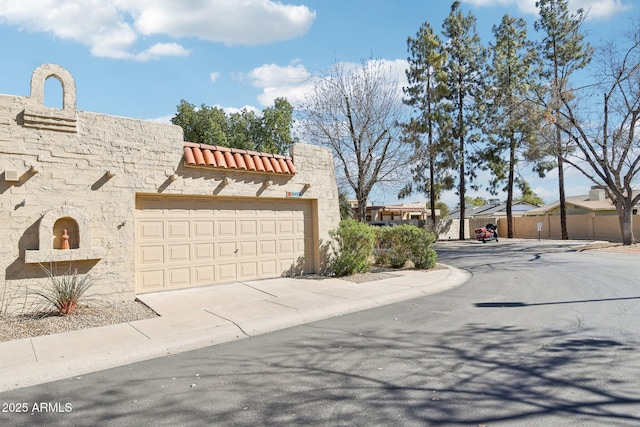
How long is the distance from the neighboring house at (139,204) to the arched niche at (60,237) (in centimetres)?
2

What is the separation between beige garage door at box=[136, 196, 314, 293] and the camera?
9.69m

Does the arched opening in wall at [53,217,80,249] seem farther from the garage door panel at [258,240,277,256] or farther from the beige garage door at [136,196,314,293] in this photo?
the garage door panel at [258,240,277,256]

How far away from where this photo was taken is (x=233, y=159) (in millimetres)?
10812

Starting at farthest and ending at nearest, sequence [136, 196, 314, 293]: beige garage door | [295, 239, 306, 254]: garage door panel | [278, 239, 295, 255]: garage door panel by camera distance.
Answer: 1. [295, 239, 306, 254]: garage door panel
2. [278, 239, 295, 255]: garage door panel
3. [136, 196, 314, 293]: beige garage door

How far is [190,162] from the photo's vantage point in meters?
9.91

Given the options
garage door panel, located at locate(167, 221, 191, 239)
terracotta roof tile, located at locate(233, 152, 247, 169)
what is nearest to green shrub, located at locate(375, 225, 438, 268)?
terracotta roof tile, located at locate(233, 152, 247, 169)

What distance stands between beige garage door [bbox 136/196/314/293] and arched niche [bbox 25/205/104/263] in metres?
1.17

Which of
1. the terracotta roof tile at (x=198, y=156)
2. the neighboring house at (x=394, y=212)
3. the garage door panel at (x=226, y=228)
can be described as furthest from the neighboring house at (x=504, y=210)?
the terracotta roof tile at (x=198, y=156)

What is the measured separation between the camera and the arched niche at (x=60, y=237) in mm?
7887

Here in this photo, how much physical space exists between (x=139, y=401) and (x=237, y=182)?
7226mm

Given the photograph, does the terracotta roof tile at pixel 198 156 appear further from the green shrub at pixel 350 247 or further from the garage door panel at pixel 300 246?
the green shrub at pixel 350 247

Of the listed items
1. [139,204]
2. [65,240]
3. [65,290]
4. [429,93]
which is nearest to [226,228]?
[139,204]

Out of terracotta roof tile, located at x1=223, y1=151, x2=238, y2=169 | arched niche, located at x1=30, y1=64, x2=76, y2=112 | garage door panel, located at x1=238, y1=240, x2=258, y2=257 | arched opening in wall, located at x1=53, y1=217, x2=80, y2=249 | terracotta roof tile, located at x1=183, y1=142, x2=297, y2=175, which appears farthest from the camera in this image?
garage door panel, located at x1=238, y1=240, x2=258, y2=257

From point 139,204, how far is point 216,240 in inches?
84.7
